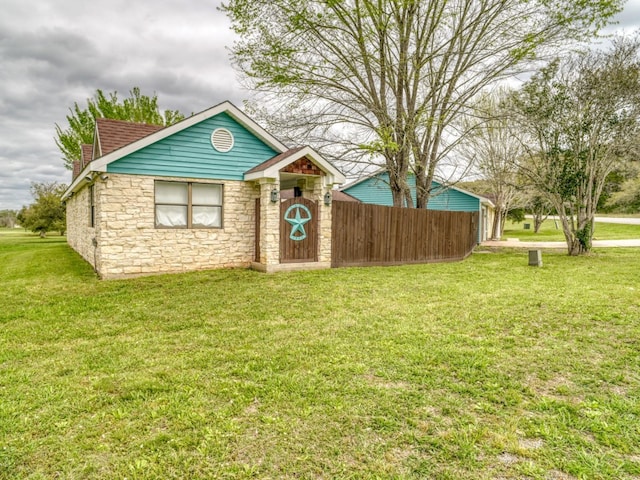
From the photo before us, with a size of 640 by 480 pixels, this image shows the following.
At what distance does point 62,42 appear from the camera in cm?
1138

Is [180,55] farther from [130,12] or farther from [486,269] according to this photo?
[486,269]

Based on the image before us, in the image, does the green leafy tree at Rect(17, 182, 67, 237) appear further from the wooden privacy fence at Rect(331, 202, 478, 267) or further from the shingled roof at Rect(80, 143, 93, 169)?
the wooden privacy fence at Rect(331, 202, 478, 267)

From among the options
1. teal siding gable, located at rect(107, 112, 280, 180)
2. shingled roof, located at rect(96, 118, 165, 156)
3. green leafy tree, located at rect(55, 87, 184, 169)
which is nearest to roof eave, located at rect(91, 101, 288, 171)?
teal siding gable, located at rect(107, 112, 280, 180)

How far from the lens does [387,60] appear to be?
12594 mm

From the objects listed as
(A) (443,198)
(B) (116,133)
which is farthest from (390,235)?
(A) (443,198)

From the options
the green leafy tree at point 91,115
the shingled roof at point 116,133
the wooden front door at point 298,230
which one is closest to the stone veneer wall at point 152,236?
the wooden front door at point 298,230

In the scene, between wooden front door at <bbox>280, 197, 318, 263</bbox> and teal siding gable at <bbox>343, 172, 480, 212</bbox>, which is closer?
wooden front door at <bbox>280, 197, 318, 263</bbox>

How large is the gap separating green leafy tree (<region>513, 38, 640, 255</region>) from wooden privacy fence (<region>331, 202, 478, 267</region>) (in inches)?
170

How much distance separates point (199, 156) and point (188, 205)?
135cm

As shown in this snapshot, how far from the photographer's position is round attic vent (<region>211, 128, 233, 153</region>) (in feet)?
33.3

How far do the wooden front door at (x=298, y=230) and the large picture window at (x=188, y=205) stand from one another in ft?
6.16

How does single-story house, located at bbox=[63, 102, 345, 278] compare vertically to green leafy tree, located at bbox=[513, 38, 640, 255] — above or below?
below

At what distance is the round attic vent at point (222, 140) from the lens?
10.2 meters

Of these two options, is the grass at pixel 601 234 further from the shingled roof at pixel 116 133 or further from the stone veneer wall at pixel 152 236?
the shingled roof at pixel 116 133
